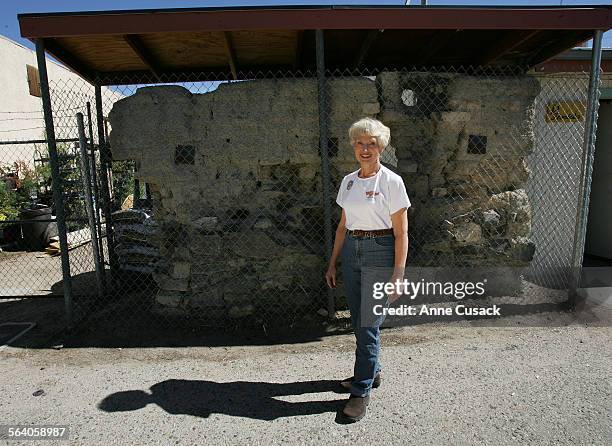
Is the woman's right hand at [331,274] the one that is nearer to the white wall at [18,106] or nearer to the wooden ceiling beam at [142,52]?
the wooden ceiling beam at [142,52]

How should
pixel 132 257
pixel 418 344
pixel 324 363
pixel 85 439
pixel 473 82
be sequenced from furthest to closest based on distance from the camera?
pixel 132 257 → pixel 473 82 → pixel 418 344 → pixel 324 363 → pixel 85 439

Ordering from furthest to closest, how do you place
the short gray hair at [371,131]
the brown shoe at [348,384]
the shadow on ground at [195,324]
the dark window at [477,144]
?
the dark window at [477,144] → the shadow on ground at [195,324] → the brown shoe at [348,384] → the short gray hair at [371,131]

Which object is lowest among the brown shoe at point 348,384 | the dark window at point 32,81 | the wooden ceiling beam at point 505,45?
the brown shoe at point 348,384

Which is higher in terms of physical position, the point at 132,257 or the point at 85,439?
the point at 132,257

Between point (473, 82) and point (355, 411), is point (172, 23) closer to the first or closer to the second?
point (473, 82)

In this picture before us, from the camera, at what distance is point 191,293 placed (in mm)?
4258

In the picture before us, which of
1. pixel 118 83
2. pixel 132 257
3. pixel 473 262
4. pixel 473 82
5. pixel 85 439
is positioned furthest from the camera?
pixel 132 257

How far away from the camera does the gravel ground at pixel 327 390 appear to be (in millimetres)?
2473

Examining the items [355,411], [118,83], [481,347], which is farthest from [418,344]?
Result: [118,83]

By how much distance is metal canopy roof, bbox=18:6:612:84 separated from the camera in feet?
11.3

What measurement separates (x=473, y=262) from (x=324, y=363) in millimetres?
2170

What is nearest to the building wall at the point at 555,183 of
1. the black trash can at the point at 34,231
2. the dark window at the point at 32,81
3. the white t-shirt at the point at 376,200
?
the white t-shirt at the point at 376,200

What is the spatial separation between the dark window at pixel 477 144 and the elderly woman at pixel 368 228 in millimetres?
2142

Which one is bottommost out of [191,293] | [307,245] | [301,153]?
[191,293]
